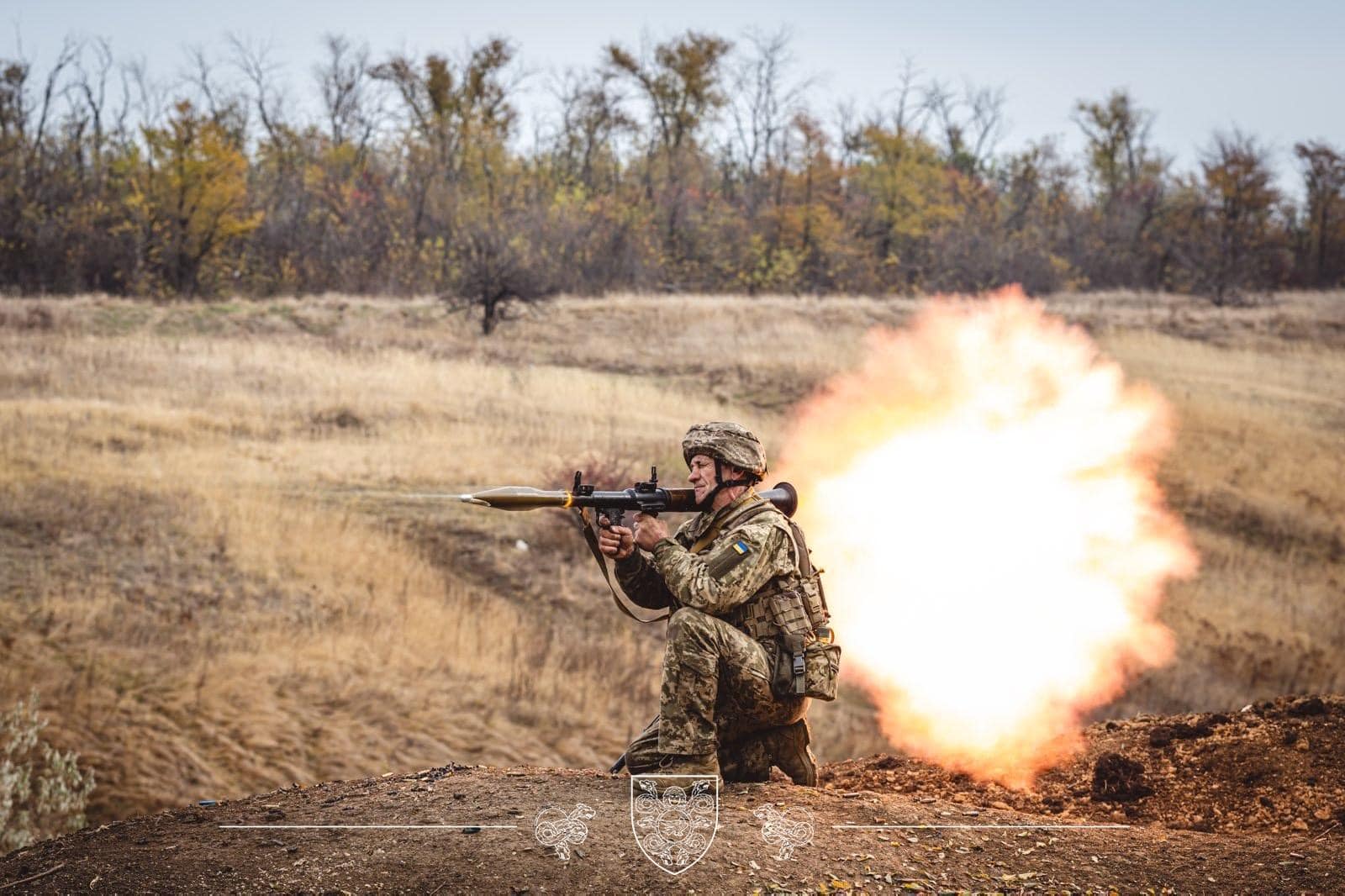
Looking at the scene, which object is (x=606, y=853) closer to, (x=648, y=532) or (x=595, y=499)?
(x=648, y=532)

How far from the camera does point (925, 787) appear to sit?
762 cm

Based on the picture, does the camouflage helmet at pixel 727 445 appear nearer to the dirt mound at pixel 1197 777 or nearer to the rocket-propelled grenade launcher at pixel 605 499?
the rocket-propelled grenade launcher at pixel 605 499

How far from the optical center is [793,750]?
20.9ft

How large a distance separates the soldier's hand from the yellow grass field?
7.14 meters

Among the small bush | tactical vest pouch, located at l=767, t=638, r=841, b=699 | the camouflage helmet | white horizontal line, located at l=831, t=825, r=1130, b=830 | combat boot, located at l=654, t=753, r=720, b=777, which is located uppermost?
the camouflage helmet

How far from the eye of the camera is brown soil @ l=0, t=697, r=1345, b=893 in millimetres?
5102

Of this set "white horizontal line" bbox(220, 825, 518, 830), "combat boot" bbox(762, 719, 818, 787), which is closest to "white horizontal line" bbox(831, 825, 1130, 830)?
"combat boot" bbox(762, 719, 818, 787)

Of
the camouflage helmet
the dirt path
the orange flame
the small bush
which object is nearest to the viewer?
the dirt path

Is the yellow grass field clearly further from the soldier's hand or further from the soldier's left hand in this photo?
the soldier's left hand

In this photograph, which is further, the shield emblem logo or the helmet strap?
the helmet strap

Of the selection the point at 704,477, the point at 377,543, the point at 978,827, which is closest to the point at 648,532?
the point at 704,477

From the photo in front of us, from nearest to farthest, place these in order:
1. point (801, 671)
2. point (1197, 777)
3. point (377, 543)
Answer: point (801, 671) → point (1197, 777) → point (377, 543)

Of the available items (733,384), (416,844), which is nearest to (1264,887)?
(416,844)

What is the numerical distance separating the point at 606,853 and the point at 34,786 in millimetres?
7912
